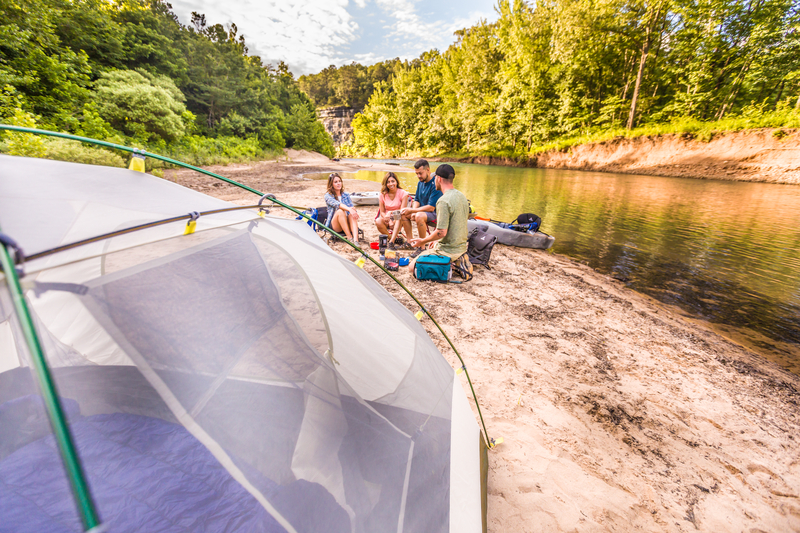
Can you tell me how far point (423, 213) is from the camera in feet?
17.0

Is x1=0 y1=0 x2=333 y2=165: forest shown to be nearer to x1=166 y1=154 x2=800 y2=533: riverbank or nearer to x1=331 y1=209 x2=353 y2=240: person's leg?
x1=331 y1=209 x2=353 y2=240: person's leg

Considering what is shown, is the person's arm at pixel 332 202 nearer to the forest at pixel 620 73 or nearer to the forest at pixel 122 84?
the forest at pixel 122 84

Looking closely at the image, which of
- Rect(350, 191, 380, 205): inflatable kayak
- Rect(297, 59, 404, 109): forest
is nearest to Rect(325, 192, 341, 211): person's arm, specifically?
Rect(350, 191, 380, 205): inflatable kayak

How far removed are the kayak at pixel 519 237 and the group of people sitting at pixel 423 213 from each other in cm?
161

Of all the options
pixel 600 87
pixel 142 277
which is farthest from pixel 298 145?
pixel 142 277

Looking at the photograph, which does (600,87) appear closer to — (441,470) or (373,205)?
(373,205)

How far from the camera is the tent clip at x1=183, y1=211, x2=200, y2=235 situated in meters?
1.47

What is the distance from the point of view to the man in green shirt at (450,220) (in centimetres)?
415

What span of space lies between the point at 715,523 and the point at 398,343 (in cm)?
210

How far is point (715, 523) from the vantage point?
5.73ft

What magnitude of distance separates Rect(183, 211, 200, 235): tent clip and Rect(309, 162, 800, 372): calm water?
5748mm

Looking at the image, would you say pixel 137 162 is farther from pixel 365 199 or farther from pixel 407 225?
pixel 365 199

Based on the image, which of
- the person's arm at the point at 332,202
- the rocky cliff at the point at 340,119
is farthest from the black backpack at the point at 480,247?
the rocky cliff at the point at 340,119

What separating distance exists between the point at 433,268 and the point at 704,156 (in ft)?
75.6
